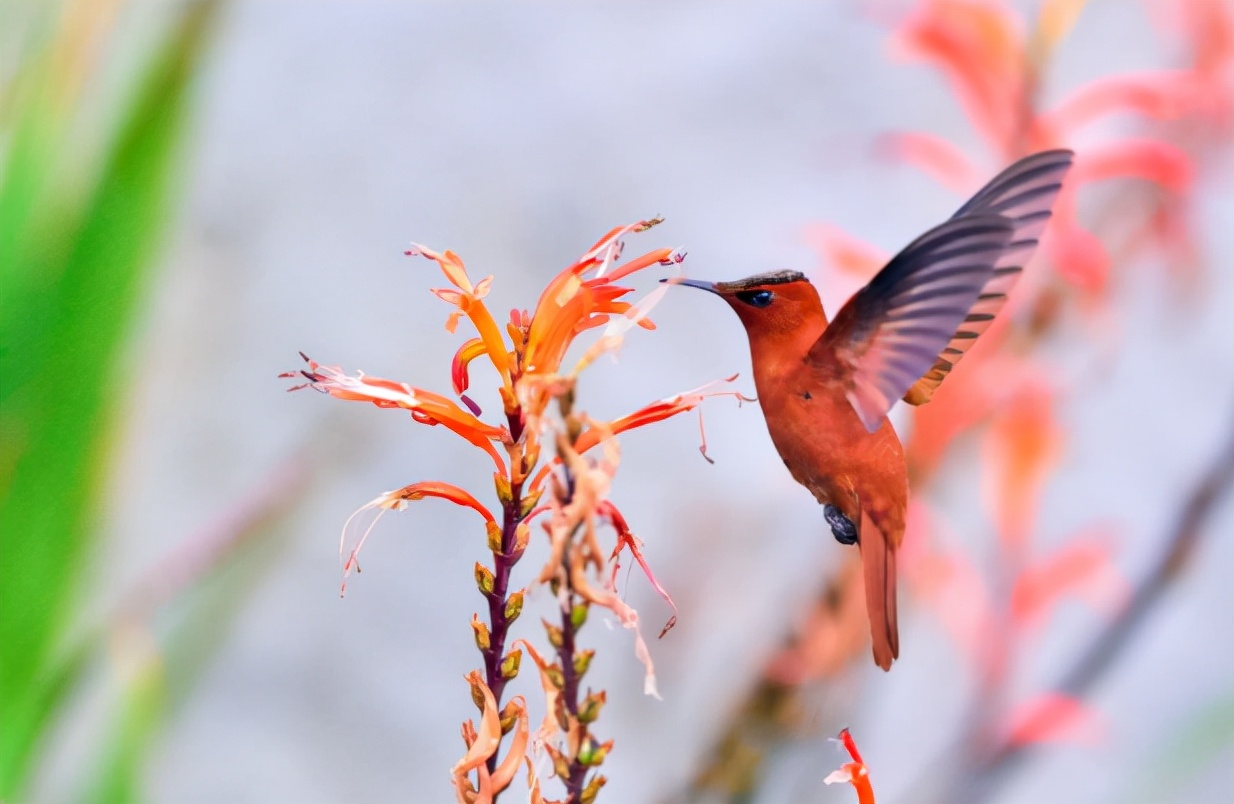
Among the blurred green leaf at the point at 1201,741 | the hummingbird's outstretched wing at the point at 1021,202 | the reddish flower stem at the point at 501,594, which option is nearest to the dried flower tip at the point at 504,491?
the reddish flower stem at the point at 501,594

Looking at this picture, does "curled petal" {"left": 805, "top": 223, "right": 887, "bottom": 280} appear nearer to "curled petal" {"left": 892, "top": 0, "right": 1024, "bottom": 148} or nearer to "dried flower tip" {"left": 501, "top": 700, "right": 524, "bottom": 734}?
"curled petal" {"left": 892, "top": 0, "right": 1024, "bottom": 148}

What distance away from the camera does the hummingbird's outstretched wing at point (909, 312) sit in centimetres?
27

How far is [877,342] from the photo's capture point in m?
0.29

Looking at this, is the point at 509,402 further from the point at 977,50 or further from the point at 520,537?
the point at 977,50

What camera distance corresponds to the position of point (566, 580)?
0.63 ft

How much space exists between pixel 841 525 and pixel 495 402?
2.14 ft

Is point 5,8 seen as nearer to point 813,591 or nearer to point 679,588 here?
point 679,588

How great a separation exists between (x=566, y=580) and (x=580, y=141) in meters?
0.95

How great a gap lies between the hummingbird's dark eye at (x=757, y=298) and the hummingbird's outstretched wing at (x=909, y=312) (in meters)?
0.02

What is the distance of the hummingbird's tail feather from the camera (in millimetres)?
270

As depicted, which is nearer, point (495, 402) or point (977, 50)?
point (977, 50)

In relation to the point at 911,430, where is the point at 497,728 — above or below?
below

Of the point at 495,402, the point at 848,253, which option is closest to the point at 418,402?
the point at 848,253

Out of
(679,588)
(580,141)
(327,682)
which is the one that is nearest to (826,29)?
(580,141)
